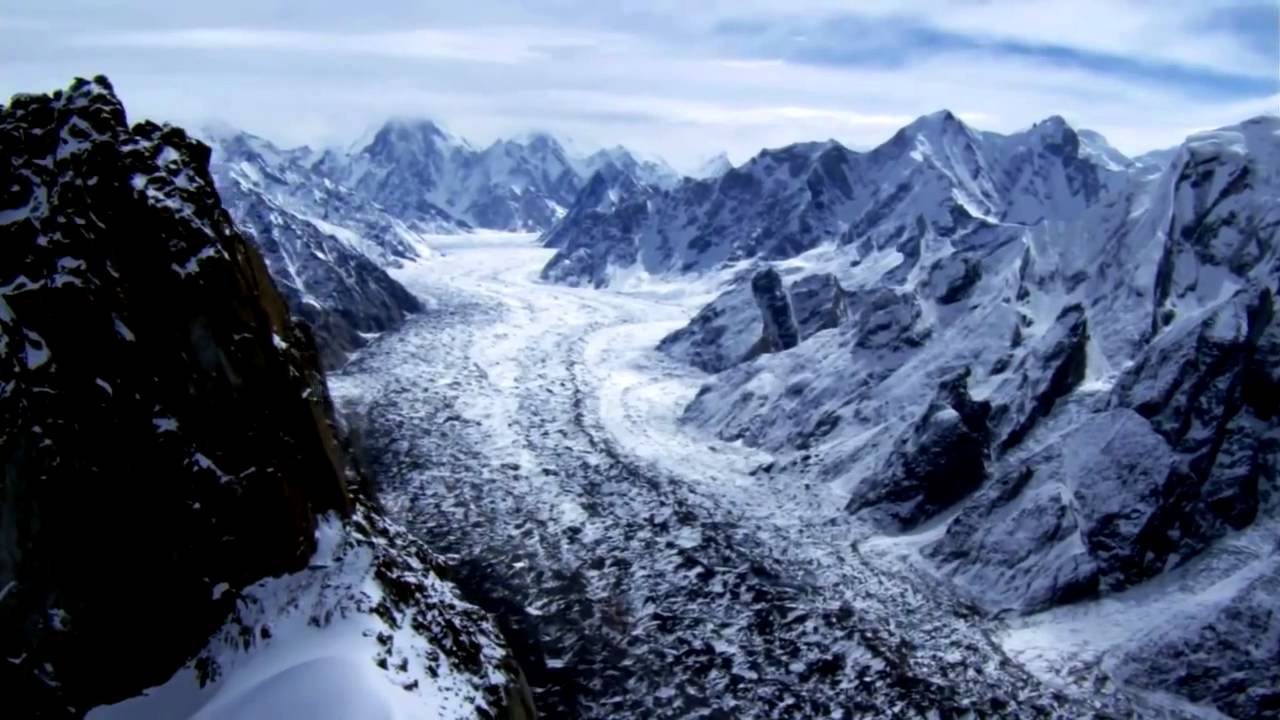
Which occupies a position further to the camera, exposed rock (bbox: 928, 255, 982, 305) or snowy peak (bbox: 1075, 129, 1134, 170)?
snowy peak (bbox: 1075, 129, 1134, 170)

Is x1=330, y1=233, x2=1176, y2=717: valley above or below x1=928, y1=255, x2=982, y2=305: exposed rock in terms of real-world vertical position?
below

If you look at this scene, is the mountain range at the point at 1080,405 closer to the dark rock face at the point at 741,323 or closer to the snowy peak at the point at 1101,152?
the dark rock face at the point at 741,323

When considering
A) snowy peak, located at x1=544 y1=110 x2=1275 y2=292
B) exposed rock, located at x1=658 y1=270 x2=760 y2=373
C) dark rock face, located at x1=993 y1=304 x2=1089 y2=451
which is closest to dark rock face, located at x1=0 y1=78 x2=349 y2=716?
dark rock face, located at x1=993 y1=304 x2=1089 y2=451

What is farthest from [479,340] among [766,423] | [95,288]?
[95,288]

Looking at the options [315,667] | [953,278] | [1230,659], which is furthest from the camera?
[953,278]

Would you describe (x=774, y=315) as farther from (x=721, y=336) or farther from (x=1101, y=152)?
(x=1101, y=152)

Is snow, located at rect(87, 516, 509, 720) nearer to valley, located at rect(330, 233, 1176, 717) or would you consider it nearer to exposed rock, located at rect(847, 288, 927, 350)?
valley, located at rect(330, 233, 1176, 717)

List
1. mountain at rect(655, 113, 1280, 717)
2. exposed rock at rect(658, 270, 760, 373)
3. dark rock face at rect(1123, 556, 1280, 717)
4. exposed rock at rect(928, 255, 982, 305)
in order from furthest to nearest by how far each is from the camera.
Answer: exposed rock at rect(658, 270, 760, 373) < exposed rock at rect(928, 255, 982, 305) < mountain at rect(655, 113, 1280, 717) < dark rock face at rect(1123, 556, 1280, 717)

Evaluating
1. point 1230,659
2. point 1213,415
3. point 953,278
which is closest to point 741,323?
point 953,278
